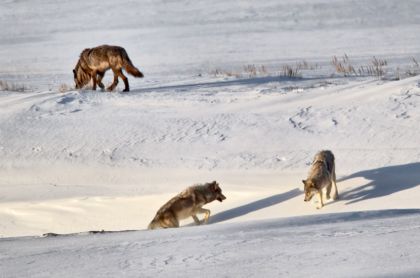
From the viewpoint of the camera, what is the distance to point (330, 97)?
14172 mm

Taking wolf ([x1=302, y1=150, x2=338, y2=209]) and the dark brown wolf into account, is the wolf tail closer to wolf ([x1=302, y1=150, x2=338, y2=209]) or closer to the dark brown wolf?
the dark brown wolf

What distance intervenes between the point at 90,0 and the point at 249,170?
122ft

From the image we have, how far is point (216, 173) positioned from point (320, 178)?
7.54 ft

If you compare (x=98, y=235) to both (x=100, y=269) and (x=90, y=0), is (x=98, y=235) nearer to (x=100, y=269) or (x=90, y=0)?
(x=100, y=269)

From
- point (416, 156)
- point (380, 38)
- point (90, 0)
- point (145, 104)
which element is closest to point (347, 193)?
point (416, 156)

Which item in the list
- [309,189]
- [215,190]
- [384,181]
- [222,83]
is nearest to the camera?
[309,189]

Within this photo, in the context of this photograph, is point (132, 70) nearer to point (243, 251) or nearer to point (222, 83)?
point (222, 83)

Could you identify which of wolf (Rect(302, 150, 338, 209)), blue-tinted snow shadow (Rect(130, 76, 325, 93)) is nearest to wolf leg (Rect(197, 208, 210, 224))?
wolf (Rect(302, 150, 338, 209))

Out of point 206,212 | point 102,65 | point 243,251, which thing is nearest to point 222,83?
point 102,65

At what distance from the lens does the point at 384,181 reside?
417 inches

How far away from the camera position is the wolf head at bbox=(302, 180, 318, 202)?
31.6 feet

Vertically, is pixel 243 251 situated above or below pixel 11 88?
below

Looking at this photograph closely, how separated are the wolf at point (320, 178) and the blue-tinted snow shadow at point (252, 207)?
52cm

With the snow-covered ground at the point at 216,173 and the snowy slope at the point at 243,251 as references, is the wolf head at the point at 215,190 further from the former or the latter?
the snowy slope at the point at 243,251
